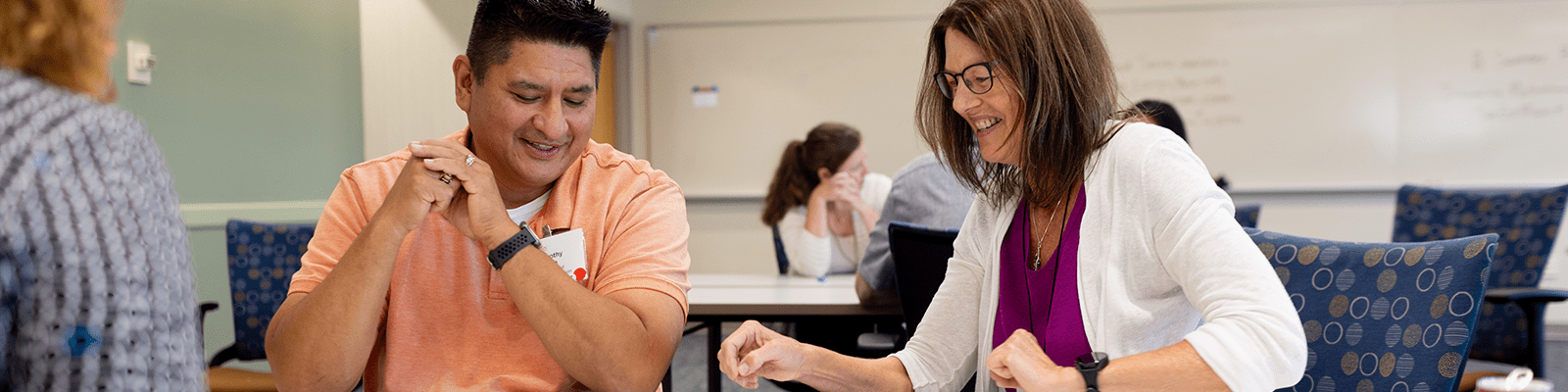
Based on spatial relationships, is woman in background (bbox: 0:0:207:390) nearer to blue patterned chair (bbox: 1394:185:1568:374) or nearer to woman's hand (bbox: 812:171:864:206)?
woman's hand (bbox: 812:171:864:206)

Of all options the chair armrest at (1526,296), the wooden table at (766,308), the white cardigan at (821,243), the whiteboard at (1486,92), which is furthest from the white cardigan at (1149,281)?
the whiteboard at (1486,92)

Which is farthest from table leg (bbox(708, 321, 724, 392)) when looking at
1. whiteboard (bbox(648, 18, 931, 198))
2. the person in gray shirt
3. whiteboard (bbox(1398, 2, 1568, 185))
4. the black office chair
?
whiteboard (bbox(1398, 2, 1568, 185))

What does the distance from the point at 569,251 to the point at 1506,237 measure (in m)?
3.00

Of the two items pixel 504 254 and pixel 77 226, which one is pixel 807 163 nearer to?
pixel 504 254

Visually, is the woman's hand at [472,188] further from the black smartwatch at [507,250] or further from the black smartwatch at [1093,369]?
the black smartwatch at [1093,369]

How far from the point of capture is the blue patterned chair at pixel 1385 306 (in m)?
1.19

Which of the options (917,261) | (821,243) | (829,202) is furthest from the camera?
(829,202)

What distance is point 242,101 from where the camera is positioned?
289cm

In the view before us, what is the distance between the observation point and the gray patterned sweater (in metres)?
0.56

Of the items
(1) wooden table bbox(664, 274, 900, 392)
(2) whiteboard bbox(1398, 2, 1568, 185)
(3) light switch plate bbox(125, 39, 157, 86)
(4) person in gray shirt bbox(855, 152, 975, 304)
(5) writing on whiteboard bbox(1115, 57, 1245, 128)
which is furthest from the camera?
(5) writing on whiteboard bbox(1115, 57, 1245, 128)

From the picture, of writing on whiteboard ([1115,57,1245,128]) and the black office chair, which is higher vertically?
writing on whiteboard ([1115,57,1245,128])

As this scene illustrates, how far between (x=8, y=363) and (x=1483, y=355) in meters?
3.26

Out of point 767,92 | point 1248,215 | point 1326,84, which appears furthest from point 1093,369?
point 1326,84

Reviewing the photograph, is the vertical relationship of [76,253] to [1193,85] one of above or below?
below
